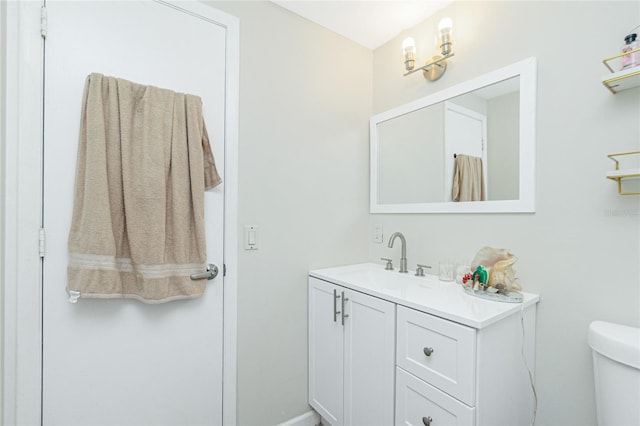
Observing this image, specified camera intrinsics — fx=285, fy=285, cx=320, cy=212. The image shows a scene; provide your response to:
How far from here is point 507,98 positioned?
1.32 m

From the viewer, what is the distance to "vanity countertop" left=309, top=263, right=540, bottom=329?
0.98m

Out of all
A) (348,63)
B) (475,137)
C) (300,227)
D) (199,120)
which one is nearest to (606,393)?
(475,137)

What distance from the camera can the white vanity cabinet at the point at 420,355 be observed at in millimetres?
946

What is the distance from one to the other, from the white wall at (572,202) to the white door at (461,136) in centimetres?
23

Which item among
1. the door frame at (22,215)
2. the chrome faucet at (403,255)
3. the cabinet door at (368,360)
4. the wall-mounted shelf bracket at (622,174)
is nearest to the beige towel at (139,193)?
Result: the door frame at (22,215)

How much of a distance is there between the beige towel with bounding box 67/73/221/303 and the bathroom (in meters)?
0.23

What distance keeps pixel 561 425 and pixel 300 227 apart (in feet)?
4.69

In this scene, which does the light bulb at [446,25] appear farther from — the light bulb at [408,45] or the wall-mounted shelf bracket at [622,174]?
the wall-mounted shelf bracket at [622,174]

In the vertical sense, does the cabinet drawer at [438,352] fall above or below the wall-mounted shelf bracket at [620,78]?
below

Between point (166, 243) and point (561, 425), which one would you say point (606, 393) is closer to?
point (561, 425)

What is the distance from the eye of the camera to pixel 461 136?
1.51m

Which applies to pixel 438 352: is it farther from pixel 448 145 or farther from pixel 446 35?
pixel 446 35

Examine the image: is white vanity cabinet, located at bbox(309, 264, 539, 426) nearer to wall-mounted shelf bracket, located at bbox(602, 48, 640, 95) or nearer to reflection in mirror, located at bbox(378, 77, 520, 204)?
reflection in mirror, located at bbox(378, 77, 520, 204)

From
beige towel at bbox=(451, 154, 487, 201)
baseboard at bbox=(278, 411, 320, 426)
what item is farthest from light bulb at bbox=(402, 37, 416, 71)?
baseboard at bbox=(278, 411, 320, 426)
